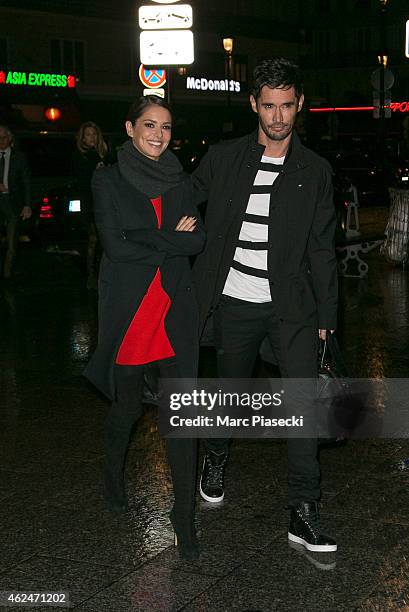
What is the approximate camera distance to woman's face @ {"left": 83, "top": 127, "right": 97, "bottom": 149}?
12.2 meters

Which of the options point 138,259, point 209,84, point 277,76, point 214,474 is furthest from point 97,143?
point 209,84

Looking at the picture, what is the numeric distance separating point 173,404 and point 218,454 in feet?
2.25

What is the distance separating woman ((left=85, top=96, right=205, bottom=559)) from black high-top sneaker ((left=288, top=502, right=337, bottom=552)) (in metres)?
0.46

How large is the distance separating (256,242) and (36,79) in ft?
59.6

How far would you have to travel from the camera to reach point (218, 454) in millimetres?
5379

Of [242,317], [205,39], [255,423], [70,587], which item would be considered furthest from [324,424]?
[205,39]

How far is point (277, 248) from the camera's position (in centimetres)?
480

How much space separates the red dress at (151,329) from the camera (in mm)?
4727

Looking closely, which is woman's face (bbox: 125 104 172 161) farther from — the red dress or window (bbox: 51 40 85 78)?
window (bbox: 51 40 85 78)

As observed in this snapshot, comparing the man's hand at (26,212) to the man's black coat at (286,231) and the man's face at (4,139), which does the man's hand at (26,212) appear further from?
the man's black coat at (286,231)

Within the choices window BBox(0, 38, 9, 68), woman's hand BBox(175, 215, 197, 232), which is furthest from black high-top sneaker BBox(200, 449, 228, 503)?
window BBox(0, 38, 9, 68)

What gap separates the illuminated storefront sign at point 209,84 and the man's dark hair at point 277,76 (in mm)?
45887

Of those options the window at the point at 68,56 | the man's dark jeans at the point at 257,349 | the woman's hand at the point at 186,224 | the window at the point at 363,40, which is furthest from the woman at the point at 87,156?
the window at the point at 363,40

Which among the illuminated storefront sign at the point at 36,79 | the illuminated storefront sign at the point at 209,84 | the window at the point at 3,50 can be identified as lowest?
the illuminated storefront sign at the point at 36,79
